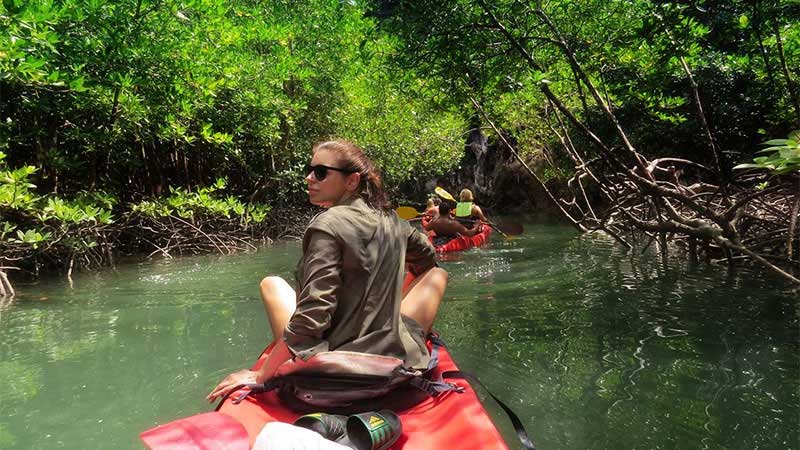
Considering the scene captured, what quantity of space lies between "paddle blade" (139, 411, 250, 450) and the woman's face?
3.07 feet

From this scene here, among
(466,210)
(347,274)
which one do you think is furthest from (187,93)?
(347,274)

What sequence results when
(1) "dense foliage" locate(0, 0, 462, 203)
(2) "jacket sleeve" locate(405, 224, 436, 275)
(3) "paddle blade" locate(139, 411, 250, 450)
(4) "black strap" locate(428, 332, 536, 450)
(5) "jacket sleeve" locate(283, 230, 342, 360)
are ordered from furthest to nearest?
(1) "dense foliage" locate(0, 0, 462, 203) < (2) "jacket sleeve" locate(405, 224, 436, 275) < (4) "black strap" locate(428, 332, 536, 450) < (5) "jacket sleeve" locate(283, 230, 342, 360) < (3) "paddle blade" locate(139, 411, 250, 450)

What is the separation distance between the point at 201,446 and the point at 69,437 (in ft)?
4.77

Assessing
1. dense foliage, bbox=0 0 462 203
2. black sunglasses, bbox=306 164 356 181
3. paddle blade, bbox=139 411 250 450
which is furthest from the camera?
dense foliage, bbox=0 0 462 203

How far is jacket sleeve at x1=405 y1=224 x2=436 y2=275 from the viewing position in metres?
2.76

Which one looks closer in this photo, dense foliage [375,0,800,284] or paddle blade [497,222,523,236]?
dense foliage [375,0,800,284]

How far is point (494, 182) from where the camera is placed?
22484 mm

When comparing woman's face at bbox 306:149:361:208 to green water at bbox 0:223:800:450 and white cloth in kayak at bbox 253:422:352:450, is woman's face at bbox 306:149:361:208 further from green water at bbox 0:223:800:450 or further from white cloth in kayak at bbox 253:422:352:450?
green water at bbox 0:223:800:450

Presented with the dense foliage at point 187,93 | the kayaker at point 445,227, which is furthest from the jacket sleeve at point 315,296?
the kayaker at point 445,227

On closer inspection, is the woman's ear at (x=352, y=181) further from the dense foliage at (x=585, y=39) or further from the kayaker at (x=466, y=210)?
the kayaker at (x=466, y=210)

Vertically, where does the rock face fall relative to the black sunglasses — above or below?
below

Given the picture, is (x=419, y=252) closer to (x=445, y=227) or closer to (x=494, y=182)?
(x=445, y=227)

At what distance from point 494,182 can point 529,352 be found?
755 inches

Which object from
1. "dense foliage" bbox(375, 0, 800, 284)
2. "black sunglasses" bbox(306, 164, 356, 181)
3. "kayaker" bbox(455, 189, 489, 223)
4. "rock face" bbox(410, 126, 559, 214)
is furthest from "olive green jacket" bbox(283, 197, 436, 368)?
"rock face" bbox(410, 126, 559, 214)
